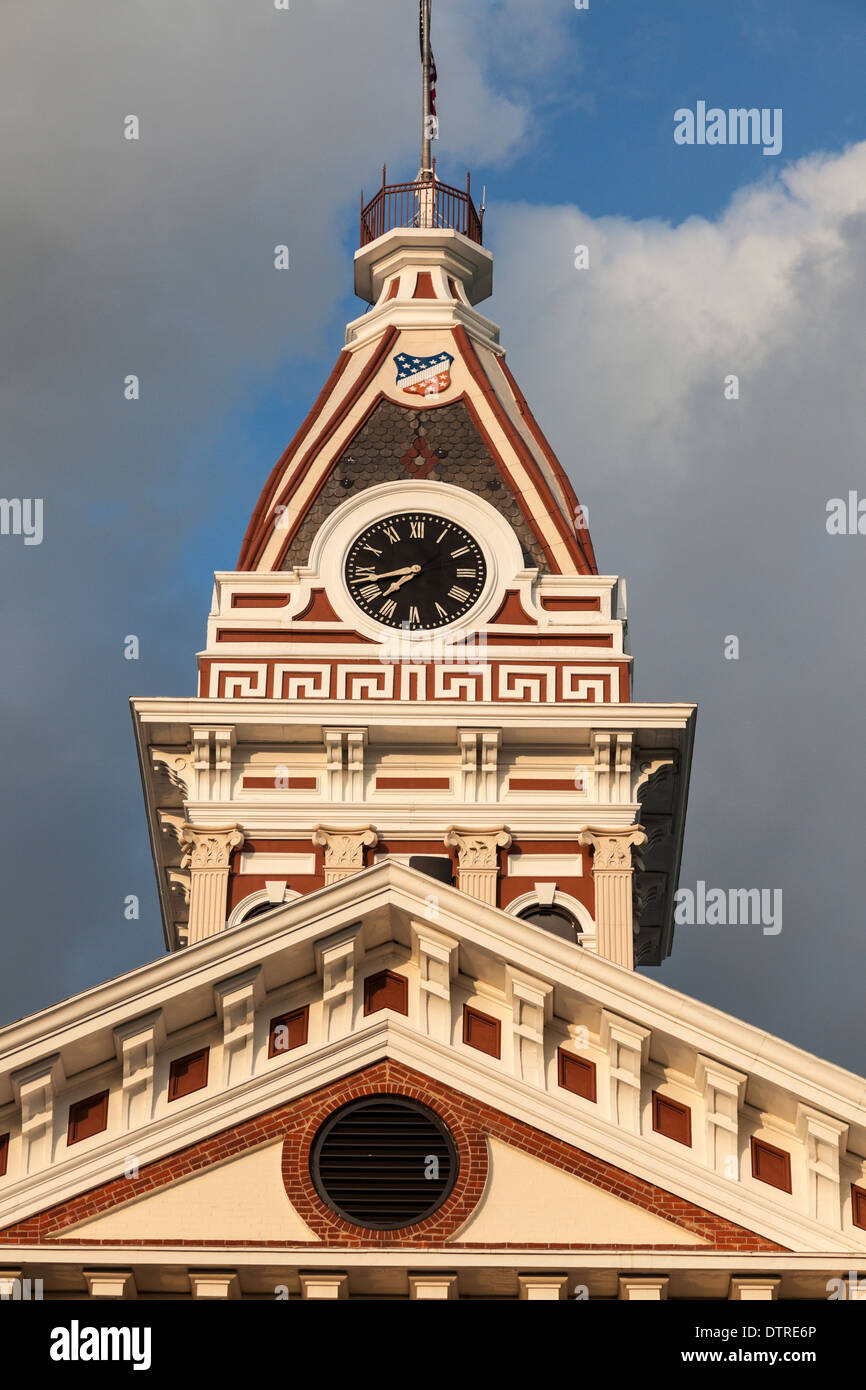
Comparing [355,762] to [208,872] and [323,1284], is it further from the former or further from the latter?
[323,1284]

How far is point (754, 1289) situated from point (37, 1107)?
8.13m

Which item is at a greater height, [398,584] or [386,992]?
[398,584]

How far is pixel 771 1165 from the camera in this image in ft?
110

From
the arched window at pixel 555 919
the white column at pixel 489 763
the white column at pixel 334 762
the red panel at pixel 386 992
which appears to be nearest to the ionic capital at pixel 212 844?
the white column at pixel 334 762

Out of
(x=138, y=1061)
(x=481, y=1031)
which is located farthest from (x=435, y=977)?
(x=138, y=1061)

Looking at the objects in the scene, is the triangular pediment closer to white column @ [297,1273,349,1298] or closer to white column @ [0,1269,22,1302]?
white column @ [297,1273,349,1298]

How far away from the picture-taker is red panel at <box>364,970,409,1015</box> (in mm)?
34344

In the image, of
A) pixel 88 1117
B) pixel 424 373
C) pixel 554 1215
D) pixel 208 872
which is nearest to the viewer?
pixel 554 1215

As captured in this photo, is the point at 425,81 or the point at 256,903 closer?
the point at 256,903

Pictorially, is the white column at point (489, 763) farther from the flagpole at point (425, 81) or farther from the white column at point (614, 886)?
the flagpole at point (425, 81)

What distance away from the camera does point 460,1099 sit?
33.7m

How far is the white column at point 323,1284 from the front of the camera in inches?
1252

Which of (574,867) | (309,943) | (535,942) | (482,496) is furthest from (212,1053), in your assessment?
(482,496)
